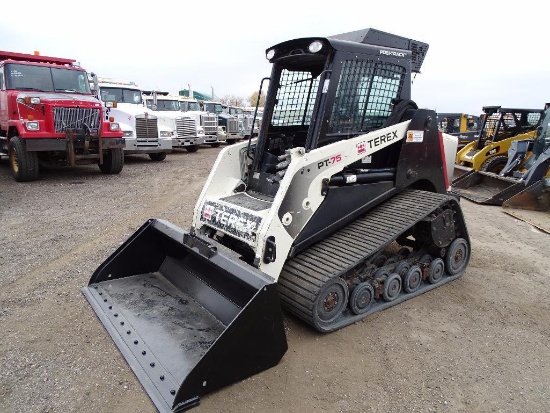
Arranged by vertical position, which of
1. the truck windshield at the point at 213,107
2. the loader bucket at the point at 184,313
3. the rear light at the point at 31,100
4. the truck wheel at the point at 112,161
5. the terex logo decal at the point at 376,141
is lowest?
the truck wheel at the point at 112,161

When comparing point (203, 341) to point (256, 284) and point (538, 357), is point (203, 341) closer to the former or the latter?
point (256, 284)

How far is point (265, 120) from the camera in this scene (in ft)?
15.0

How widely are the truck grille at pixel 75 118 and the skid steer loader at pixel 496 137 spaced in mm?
9383

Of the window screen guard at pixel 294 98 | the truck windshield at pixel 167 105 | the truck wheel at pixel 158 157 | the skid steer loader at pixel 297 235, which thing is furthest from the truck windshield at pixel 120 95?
the skid steer loader at pixel 297 235

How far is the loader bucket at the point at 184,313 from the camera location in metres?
2.61

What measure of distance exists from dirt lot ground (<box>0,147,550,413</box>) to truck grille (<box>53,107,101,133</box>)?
452cm

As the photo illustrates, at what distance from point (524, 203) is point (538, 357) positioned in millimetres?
6428

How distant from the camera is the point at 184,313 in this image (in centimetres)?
342

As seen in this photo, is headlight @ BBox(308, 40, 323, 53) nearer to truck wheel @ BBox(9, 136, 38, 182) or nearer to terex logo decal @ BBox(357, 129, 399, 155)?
terex logo decal @ BBox(357, 129, 399, 155)

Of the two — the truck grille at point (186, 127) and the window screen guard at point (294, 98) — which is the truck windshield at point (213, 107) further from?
the window screen guard at point (294, 98)

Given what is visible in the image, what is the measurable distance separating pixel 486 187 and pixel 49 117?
35.0 ft

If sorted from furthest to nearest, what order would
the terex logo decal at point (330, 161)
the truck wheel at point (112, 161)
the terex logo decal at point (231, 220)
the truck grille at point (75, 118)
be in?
the truck wheel at point (112, 161)
the truck grille at point (75, 118)
the terex logo decal at point (330, 161)
the terex logo decal at point (231, 220)

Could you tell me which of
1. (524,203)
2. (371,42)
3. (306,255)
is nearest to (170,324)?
(306,255)

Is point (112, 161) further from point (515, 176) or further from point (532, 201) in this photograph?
point (515, 176)
